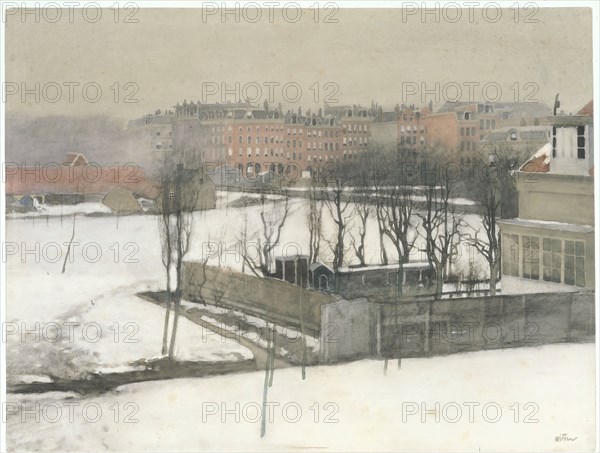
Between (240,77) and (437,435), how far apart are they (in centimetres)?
379

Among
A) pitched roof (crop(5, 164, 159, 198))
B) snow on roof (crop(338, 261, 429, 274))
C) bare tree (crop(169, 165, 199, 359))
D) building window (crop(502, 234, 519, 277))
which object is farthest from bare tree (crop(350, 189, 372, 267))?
pitched roof (crop(5, 164, 159, 198))

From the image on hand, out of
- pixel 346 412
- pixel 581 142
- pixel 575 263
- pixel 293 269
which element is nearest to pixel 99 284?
pixel 293 269

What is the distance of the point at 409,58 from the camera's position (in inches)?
356

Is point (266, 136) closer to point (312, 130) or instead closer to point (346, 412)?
point (312, 130)

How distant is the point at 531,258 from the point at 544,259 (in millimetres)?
128

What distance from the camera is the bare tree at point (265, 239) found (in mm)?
8930

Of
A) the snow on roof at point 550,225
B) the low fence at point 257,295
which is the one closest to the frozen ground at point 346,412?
the low fence at point 257,295

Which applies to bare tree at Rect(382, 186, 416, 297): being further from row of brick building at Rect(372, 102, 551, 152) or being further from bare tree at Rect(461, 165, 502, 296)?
bare tree at Rect(461, 165, 502, 296)

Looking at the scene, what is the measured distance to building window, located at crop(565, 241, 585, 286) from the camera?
9.09 metres

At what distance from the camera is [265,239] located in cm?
896

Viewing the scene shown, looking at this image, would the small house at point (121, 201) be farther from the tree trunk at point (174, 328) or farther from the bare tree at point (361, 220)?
the bare tree at point (361, 220)

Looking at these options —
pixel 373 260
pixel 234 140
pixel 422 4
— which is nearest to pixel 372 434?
pixel 373 260

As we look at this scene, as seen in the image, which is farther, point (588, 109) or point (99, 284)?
point (588, 109)

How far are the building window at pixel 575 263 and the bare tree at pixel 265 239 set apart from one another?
2733 mm
